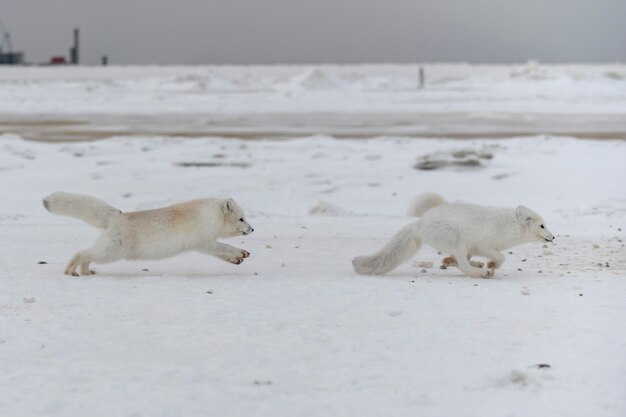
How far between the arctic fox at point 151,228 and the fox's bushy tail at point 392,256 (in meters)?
0.85

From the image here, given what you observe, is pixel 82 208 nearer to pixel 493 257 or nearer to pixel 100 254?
pixel 100 254

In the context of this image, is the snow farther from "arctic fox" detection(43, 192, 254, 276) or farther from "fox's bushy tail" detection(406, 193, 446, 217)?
"fox's bushy tail" detection(406, 193, 446, 217)

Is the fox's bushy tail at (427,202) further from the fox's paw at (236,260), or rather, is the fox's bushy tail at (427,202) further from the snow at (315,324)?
the fox's paw at (236,260)

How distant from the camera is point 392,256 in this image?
702cm

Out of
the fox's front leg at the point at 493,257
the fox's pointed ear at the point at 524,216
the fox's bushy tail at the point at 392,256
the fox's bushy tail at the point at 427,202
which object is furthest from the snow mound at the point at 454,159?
the fox's bushy tail at the point at 392,256

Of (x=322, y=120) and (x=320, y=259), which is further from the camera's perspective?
A: (x=322, y=120)

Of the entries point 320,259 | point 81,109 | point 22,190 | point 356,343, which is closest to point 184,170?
point 22,190

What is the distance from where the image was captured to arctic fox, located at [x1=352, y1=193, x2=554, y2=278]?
7.01 meters

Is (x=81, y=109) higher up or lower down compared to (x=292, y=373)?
lower down

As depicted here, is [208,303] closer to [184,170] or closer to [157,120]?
[184,170]

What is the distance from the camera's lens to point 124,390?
421 cm

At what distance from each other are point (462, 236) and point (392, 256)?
525 millimetres

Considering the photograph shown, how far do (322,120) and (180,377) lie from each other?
25.6m

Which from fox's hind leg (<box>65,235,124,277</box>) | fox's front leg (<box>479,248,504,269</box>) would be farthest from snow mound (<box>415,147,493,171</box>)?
fox's hind leg (<box>65,235,124,277</box>)
